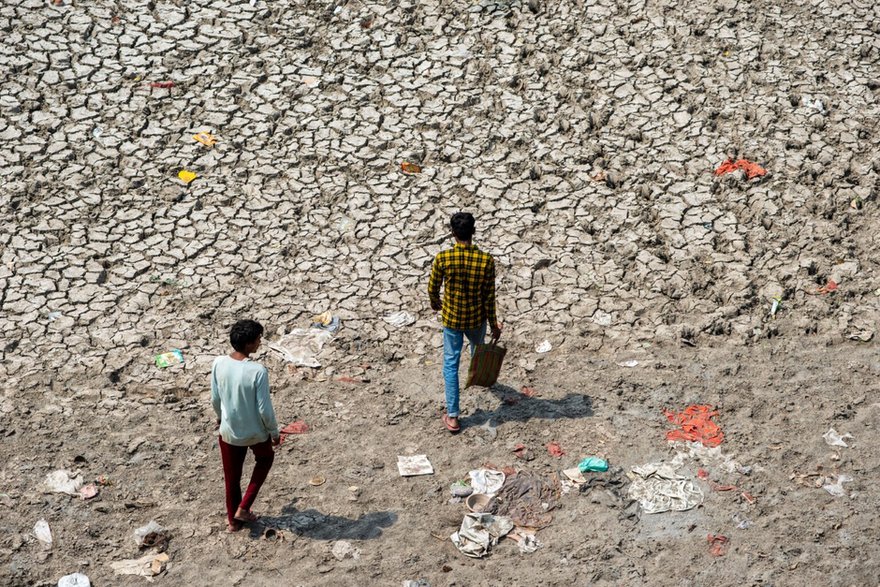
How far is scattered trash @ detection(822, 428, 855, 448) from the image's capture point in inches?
241

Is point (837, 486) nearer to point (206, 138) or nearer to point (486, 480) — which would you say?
point (486, 480)

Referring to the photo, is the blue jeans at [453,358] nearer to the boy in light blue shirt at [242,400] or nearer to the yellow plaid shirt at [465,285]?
the yellow plaid shirt at [465,285]

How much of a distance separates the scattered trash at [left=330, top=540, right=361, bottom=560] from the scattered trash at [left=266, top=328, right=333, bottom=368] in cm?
173

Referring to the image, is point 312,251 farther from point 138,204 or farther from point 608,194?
point 608,194

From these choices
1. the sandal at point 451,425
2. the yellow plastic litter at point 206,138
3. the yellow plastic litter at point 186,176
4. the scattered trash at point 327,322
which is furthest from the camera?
the yellow plastic litter at point 206,138

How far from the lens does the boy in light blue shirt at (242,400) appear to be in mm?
5102

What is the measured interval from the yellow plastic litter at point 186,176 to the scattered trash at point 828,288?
5.37 m

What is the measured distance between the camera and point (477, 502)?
5.80 metres

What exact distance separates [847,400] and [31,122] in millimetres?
7353

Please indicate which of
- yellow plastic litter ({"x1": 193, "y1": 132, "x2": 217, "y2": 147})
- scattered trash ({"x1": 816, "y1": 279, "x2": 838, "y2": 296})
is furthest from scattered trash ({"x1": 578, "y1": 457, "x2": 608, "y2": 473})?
yellow plastic litter ({"x1": 193, "y1": 132, "x2": 217, "y2": 147})

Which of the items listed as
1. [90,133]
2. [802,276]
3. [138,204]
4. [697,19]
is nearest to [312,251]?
[138,204]

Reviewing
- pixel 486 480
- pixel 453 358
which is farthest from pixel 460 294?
pixel 486 480

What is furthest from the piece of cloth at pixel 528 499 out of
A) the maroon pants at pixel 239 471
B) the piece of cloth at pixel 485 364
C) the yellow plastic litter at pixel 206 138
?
the yellow plastic litter at pixel 206 138

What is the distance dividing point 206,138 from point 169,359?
2720 millimetres
